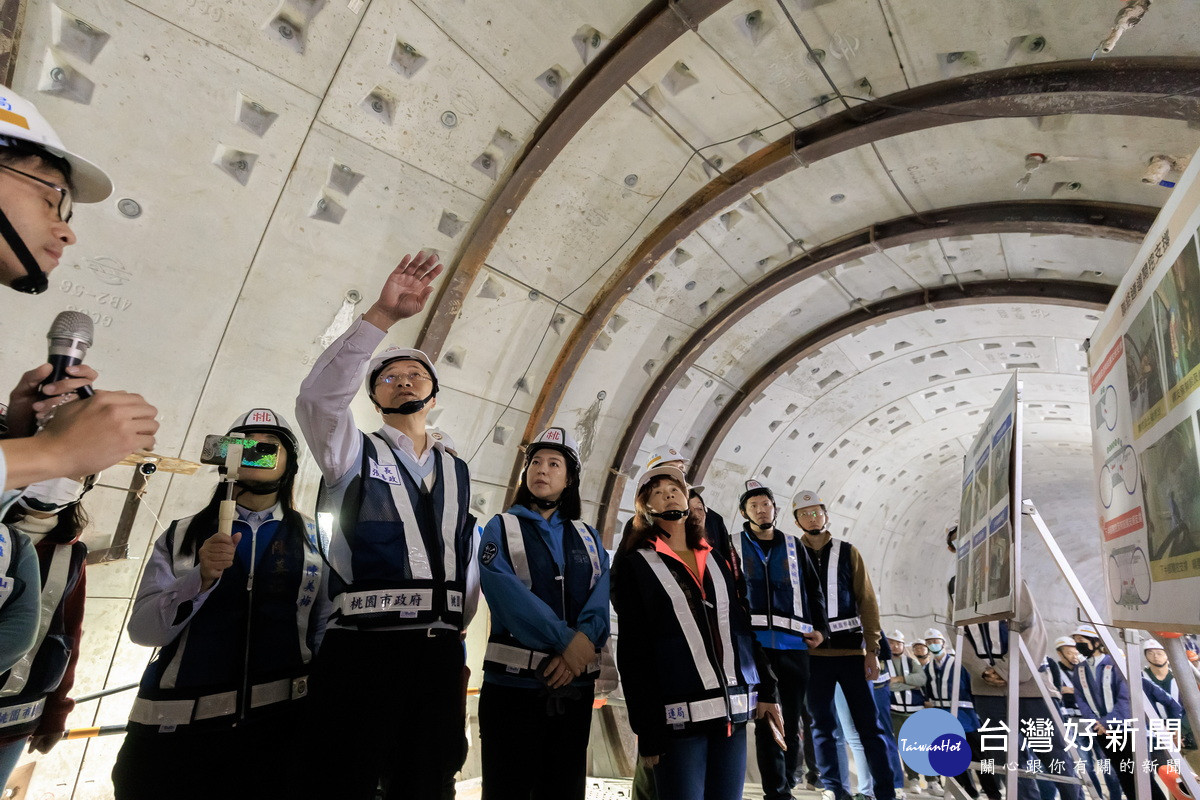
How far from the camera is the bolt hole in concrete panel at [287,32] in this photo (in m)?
5.06

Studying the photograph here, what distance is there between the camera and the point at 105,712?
18.3ft

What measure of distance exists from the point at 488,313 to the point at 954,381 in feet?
30.9

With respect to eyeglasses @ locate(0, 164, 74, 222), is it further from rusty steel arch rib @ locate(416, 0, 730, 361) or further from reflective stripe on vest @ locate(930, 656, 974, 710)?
reflective stripe on vest @ locate(930, 656, 974, 710)

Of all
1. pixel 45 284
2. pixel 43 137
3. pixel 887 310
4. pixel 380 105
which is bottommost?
pixel 45 284

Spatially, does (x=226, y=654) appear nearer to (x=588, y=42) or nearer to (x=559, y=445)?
(x=559, y=445)

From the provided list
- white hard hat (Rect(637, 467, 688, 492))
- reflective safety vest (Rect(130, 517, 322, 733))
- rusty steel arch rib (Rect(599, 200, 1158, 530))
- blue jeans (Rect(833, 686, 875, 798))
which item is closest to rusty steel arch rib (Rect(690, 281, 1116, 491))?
rusty steel arch rib (Rect(599, 200, 1158, 530))

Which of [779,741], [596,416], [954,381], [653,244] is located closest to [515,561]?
[779,741]

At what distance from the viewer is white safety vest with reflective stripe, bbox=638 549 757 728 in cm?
288

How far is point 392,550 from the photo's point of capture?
2486mm

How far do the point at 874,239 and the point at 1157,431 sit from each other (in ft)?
21.2

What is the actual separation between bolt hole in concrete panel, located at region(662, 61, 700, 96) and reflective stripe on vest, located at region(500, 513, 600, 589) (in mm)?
5026

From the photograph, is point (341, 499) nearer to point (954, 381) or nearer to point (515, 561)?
point (515, 561)

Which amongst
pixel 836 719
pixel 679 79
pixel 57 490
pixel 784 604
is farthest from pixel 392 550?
pixel 679 79

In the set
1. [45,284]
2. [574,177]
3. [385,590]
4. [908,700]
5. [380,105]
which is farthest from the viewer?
[908,700]
